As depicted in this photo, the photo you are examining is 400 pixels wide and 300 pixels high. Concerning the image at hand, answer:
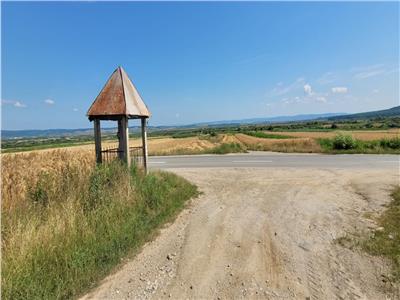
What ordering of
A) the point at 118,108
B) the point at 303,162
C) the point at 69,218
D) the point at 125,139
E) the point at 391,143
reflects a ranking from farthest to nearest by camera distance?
1. the point at 391,143
2. the point at 303,162
3. the point at 125,139
4. the point at 118,108
5. the point at 69,218

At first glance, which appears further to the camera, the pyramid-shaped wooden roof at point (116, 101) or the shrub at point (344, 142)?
the shrub at point (344, 142)

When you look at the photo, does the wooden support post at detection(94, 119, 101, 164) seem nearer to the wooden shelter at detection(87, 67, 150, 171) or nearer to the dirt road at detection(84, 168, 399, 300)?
the wooden shelter at detection(87, 67, 150, 171)

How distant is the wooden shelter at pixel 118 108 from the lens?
822 cm

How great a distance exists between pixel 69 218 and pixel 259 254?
3414 mm

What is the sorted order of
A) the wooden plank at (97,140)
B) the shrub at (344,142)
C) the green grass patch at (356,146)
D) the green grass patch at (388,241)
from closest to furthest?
the green grass patch at (388,241) → the wooden plank at (97,140) → the green grass patch at (356,146) → the shrub at (344,142)

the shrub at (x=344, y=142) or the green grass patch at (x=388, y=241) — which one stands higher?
the shrub at (x=344, y=142)

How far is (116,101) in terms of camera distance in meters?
8.33

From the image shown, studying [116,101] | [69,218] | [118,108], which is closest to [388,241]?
[69,218]

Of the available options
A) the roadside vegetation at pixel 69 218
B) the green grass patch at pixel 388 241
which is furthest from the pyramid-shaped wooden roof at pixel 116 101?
the green grass patch at pixel 388 241

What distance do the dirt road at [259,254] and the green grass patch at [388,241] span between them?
21cm

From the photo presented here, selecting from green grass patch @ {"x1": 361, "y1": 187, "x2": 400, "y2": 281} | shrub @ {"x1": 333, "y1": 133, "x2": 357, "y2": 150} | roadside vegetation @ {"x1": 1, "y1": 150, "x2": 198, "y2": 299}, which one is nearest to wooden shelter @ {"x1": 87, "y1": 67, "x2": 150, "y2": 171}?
roadside vegetation @ {"x1": 1, "y1": 150, "x2": 198, "y2": 299}

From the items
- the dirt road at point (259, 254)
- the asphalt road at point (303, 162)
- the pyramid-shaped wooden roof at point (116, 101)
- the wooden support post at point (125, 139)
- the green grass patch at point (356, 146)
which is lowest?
the dirt road at point (259, 254)

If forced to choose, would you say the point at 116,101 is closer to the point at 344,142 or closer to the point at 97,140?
the point at 97,140

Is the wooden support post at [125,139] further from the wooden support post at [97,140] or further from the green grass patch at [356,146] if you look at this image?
the green grass patch at [356,146]
